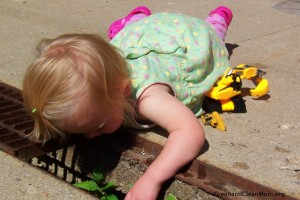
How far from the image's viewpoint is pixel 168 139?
2.27 metres

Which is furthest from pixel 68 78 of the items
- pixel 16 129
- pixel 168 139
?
pixel 16 129

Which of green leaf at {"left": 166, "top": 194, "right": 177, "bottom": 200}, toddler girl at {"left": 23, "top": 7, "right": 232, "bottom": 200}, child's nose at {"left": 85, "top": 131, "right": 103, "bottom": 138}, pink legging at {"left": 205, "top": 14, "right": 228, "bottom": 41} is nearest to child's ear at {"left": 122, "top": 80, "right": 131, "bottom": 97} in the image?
toddler girl at {"left": 23, "top": 7, "right": 232, "bottom": 200}

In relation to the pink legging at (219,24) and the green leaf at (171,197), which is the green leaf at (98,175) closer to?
the green leaf at (171,197)

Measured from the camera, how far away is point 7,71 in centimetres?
335

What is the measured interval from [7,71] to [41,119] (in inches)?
45.0

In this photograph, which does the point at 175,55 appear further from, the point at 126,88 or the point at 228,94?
the point at 126,88

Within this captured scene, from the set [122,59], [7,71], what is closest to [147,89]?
[122,59]

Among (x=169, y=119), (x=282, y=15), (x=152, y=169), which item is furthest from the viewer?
(x=282, y=15)

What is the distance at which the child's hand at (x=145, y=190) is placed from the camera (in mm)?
2105

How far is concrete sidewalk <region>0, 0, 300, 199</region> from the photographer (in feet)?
7.28

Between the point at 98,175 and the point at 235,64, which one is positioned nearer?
the point at 98,175

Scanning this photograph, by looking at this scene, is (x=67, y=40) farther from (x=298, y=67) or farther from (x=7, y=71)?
(x=298, y=67)

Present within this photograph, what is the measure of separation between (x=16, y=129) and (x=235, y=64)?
1552mm

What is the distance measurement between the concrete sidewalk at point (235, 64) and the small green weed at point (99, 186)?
0.67 ft
